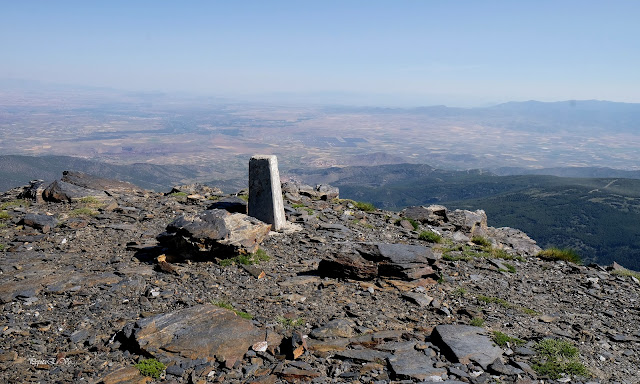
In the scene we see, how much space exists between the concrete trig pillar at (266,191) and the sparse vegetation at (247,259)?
113 inches

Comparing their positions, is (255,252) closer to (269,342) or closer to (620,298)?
(269,342)

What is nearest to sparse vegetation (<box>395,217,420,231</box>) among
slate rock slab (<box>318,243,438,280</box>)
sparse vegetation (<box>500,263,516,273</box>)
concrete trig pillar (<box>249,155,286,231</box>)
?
sparse vegetation (<box>500,263,516,273</box>)

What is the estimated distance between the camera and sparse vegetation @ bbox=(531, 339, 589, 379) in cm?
721

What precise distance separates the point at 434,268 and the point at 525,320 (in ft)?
9.43

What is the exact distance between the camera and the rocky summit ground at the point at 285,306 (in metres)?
7.08

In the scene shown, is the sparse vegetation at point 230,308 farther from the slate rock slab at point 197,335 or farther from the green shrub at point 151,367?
the green shrub at point 151,367

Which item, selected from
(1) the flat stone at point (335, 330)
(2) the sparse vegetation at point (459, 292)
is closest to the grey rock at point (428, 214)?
(2) the sparse vegetation at point (459, 292)

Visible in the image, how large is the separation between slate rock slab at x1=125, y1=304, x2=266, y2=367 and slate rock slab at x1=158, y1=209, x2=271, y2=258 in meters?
3.07

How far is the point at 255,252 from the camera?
39.9 ft

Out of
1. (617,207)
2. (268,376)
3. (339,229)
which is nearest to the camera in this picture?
(268,376)

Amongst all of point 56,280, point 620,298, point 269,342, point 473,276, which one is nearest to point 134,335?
point 269,342

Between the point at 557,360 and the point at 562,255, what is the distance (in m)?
9.03

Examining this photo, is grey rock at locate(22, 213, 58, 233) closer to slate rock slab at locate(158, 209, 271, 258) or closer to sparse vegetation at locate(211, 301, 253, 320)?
slate rock slab at locate(158, 209, 271, 258)

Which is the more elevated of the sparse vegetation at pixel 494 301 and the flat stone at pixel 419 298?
the flat stone at pixel 419 298
